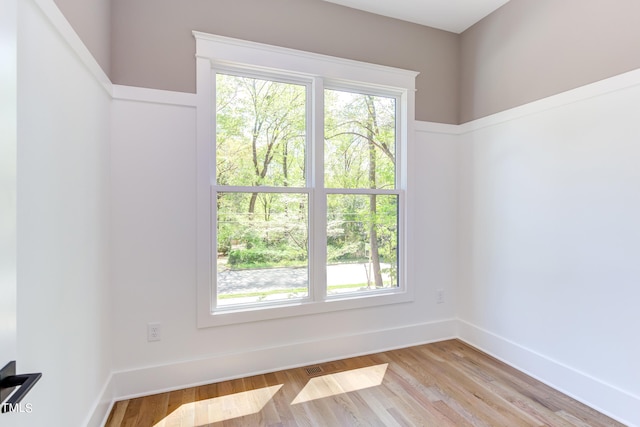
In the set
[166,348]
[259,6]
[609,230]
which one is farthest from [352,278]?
[259,6]

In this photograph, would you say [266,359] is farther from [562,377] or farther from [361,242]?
[562,377]

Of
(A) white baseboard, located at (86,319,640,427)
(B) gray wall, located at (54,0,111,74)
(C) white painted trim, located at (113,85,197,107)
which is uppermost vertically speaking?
(B) gray wall, located at (54,0,111,74)

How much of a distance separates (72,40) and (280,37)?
1432mm

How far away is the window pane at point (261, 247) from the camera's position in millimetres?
2436

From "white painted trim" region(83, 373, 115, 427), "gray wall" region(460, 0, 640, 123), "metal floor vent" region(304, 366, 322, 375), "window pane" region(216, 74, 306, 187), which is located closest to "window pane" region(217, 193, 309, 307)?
"window pane" region(216, 74, 306, 187)

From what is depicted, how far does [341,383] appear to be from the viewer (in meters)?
2.32

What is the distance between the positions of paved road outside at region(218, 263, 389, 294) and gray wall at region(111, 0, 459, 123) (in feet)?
4.64

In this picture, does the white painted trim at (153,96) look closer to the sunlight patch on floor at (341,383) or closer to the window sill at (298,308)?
the window sill at (298,308)

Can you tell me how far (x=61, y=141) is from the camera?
4.60 feet

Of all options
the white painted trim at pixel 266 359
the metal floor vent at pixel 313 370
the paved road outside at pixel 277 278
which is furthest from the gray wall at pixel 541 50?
the metal floor vent at pixel 313 370

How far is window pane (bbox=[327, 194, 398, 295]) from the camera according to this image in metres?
2.77

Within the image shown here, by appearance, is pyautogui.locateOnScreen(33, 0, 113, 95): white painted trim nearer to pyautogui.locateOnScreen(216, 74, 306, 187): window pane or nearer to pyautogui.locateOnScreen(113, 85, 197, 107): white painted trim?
pyautogui.locateOnScreen(113, 85, 197, 107): white painted trim

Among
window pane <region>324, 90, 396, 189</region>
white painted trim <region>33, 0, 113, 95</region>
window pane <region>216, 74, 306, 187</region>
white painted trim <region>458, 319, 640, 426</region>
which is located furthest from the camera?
window pane <region>324, 90, 396, 189</region>

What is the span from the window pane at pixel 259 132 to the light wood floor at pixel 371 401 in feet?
4.89
